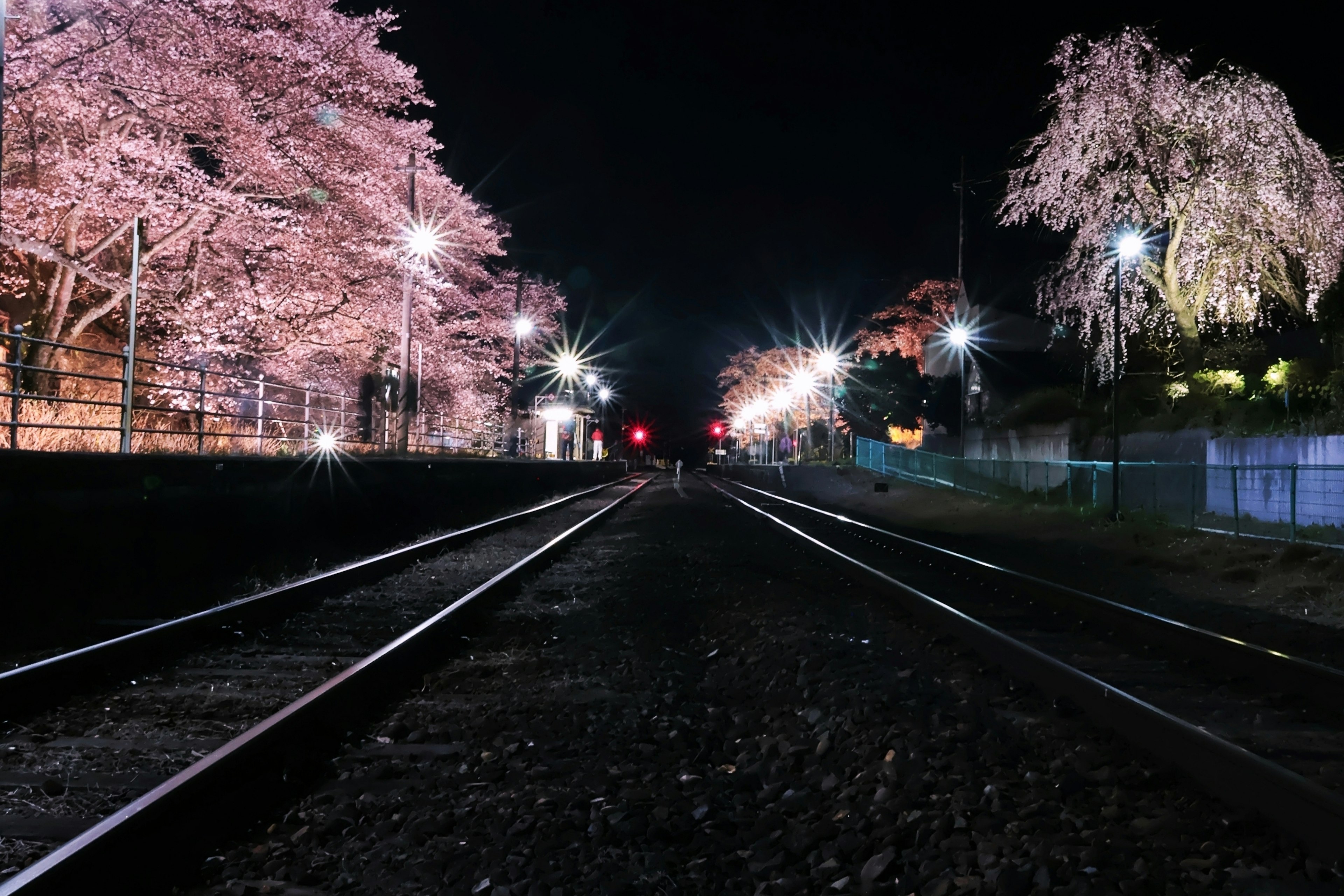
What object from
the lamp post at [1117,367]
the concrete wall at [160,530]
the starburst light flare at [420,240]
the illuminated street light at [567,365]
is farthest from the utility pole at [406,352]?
the illuminated street light at [567,365]

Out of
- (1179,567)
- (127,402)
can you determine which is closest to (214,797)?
(127,402)

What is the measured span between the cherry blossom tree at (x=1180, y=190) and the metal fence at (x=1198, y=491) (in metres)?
4.58

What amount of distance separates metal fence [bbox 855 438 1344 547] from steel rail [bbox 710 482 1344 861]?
35.8 ft

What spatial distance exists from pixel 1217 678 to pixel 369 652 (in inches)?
259

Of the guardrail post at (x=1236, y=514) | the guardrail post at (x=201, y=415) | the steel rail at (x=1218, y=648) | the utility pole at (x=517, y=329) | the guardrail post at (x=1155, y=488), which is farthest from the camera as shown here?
the utility pole at (x=517, y=329)

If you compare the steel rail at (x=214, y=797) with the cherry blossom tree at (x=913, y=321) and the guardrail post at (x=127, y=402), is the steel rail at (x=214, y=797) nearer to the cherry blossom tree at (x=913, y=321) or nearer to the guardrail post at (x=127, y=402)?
the guardrail post at (x=127, y=402)

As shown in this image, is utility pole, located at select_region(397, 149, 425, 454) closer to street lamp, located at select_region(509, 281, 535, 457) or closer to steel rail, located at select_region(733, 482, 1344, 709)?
street lamp, located at select_region(509, 281, 535, 457)

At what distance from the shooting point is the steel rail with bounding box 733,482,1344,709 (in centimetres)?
630

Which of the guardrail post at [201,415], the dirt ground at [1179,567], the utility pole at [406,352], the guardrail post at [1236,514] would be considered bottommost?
the dirt ground at [1179,567]

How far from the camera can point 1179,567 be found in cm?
1534

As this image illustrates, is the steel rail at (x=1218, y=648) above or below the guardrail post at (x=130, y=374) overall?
below

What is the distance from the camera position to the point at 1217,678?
7.01 metres

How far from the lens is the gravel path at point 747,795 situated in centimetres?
345

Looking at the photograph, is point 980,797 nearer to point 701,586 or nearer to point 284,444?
point 701,586
